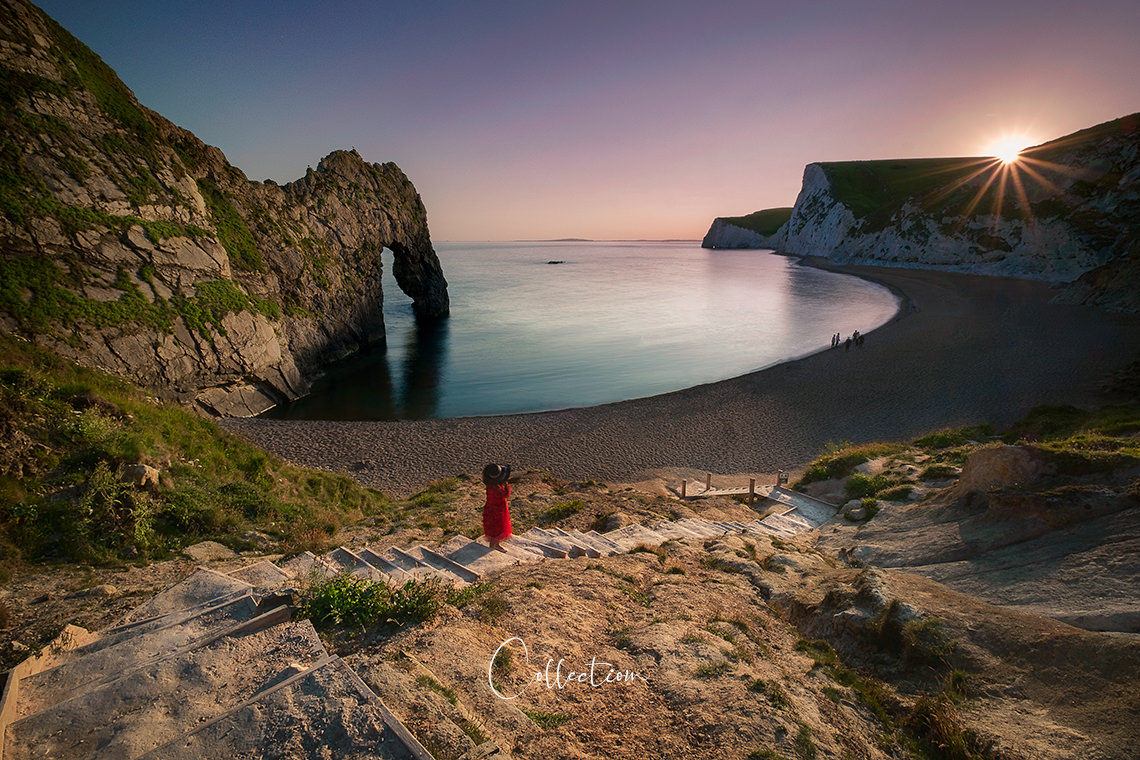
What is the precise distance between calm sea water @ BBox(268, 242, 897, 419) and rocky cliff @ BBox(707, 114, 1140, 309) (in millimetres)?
16254

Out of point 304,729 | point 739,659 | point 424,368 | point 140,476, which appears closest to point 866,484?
point 739,659

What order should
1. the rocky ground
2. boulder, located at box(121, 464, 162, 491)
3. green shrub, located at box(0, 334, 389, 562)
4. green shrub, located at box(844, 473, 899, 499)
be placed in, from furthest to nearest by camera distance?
1. green shrub, located at box(844, 473, 899, 499)
2. boulder, located at box(121, 464, 162, 491)
3. green shrub, located at box(0, 334, 389, 562)
4. the rocky ground

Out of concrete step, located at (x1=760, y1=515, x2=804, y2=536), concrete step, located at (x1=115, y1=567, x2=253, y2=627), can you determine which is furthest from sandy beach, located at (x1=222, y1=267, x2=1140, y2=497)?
concrete step, located at (x1=115, y1=567, x2=253, y2=627)

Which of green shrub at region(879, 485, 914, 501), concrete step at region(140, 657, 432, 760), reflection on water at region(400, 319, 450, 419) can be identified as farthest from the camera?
reflection on water at region(400, 319, 450, 419)

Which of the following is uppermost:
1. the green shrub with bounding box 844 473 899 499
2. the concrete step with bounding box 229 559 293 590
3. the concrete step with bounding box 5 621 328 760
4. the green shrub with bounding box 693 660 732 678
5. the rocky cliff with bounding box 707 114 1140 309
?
the rocky cliff with bounding box 707 114 1140 309

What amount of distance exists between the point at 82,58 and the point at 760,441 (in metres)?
39.6

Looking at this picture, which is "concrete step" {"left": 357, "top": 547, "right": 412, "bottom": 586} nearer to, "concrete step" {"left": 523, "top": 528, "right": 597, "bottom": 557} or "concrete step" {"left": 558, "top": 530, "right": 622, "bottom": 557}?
"concrete step" {"left": 523, "top": 528, "right": 597, "bottom": 557}

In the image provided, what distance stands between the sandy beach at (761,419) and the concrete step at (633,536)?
25.0 ft

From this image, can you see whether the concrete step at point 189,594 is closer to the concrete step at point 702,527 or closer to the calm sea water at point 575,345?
the concrete step at point 702,527

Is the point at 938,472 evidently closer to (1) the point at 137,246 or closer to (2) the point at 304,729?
(2) the point at 304,729

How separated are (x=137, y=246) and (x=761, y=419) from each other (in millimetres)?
31477

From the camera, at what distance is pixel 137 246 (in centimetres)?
2259

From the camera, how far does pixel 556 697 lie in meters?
4.44

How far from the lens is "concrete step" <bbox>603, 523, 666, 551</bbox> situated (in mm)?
10453
